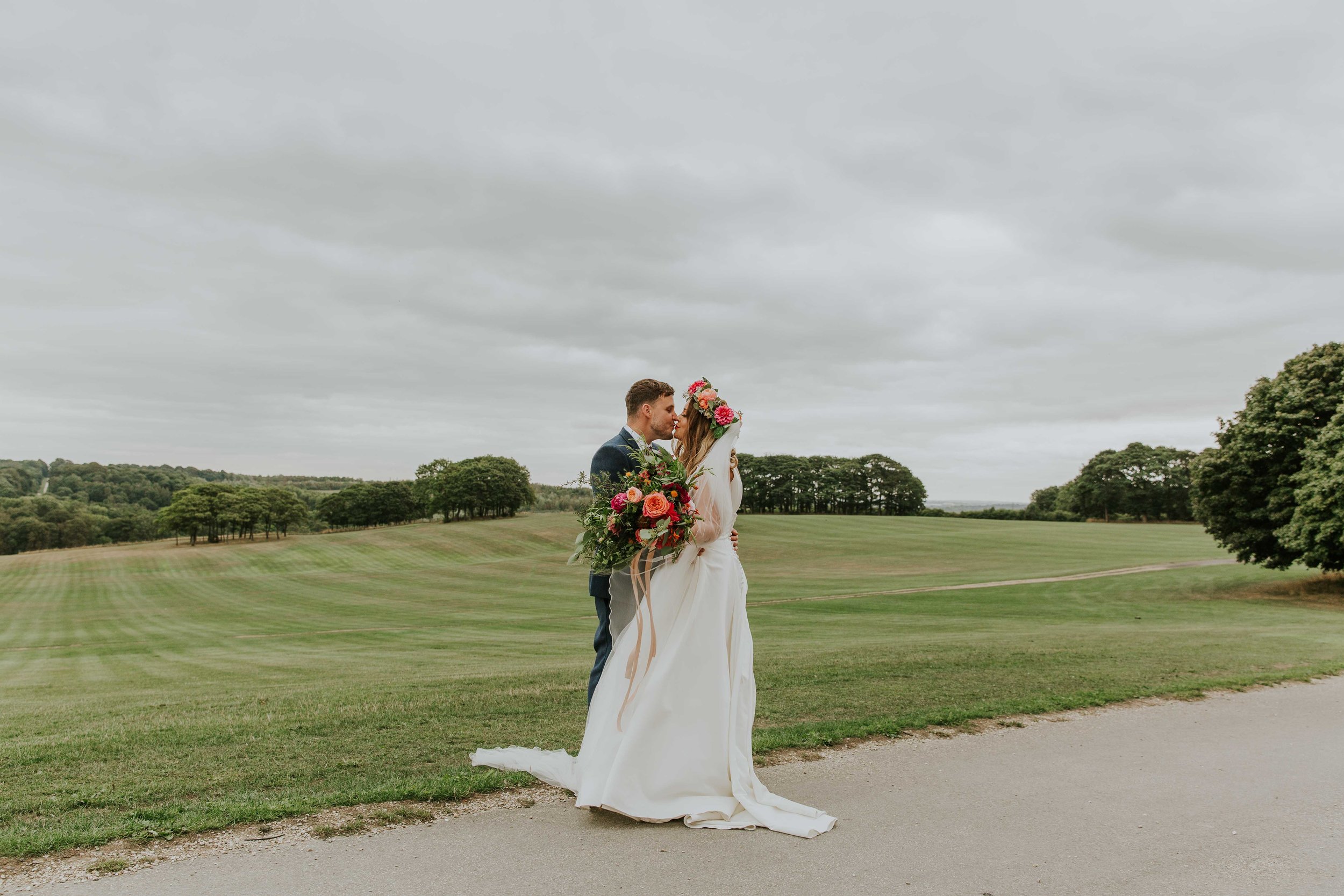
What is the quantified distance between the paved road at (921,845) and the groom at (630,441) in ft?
4.44

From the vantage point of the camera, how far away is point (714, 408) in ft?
19.3

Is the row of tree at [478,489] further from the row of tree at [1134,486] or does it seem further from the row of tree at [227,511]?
the row of tree at [1134,486]

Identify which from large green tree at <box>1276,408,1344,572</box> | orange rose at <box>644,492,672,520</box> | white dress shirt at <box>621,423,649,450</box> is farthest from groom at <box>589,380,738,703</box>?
large green tree at <box>1276,408,1344,572</box>

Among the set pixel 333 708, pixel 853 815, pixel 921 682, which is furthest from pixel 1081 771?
pixel 333 708

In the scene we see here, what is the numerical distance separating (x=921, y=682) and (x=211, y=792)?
8450mm

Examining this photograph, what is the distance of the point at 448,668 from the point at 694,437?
37.1 ft

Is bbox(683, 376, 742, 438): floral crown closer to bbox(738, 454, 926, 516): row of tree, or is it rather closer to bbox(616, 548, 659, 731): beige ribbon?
bbox(616, 548, 659, 731): beige ribbon

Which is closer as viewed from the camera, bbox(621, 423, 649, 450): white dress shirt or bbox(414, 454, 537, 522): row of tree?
bbox(621, 423, 649, 450): white dress shirt

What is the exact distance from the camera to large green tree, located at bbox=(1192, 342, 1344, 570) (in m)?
29.1

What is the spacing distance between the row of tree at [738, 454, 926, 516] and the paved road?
10426 centimetres

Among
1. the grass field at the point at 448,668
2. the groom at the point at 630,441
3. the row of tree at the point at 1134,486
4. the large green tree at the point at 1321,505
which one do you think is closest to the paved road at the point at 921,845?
the grass field at the point at 448,668

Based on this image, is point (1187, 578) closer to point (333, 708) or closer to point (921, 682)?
point (921, 682)

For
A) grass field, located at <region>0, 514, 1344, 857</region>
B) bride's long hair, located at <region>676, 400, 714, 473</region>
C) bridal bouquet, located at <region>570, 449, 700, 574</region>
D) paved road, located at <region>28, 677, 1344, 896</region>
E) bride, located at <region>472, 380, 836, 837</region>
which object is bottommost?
grass field, located at <region>0, 514, 1344, 857</region>

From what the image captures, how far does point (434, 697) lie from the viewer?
9.80 meters
